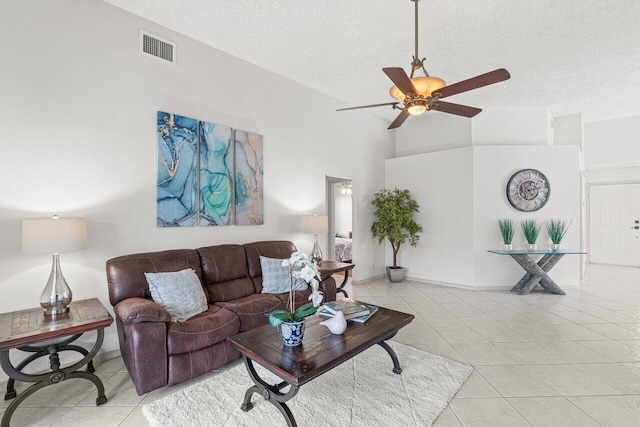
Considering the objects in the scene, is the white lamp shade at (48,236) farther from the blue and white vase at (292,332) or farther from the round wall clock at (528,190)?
the round wall clock at (528,190)

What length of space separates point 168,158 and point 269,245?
153 centimetres

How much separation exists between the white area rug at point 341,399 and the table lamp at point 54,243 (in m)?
1.01

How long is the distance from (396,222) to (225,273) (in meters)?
3.39

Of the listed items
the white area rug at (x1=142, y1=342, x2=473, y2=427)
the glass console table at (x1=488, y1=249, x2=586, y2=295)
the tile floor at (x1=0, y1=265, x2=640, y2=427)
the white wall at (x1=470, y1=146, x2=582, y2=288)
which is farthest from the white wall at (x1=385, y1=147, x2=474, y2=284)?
the white area rug at (x1=142, y1=342, x2=473, y2=427)

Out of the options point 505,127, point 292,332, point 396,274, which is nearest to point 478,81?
point 292,332

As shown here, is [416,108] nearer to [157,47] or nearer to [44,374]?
[157,47]

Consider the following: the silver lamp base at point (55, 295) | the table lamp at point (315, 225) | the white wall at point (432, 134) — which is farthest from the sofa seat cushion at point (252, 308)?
the white wall at point (432, 134)

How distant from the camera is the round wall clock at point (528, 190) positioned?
5.06 meters

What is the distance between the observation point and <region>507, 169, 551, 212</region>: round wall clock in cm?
506

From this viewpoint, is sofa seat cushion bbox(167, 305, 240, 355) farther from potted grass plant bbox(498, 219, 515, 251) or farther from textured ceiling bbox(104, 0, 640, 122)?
potted grass plant bbox(498, 219, 515, 251)

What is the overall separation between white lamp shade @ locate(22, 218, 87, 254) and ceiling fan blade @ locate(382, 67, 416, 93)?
257 cm

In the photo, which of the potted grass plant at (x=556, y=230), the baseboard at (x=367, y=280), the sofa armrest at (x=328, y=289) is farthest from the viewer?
the baseboard at (x=367, y=280)

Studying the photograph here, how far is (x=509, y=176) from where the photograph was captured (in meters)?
5.14

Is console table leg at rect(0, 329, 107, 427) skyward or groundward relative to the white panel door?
groundward
